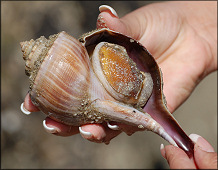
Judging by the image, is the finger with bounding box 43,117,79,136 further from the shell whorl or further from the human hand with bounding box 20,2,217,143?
the shell whorl

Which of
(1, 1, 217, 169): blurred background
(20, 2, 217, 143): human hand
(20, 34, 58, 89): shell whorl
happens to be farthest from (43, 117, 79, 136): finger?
(1, 1, 217, 169): blurred background

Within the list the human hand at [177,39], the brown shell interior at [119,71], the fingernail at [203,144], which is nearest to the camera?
the fingernail at [203,144]

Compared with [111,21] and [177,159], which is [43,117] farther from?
[177,159]

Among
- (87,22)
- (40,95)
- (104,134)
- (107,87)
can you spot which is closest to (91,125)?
(104,134)

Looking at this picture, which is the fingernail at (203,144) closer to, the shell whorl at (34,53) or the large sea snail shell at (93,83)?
the large sea snail shell at (93,83)

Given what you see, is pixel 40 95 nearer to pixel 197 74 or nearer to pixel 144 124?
pixel 144 124

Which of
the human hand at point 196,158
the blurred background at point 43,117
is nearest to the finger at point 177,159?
the human hand at point 196,158
